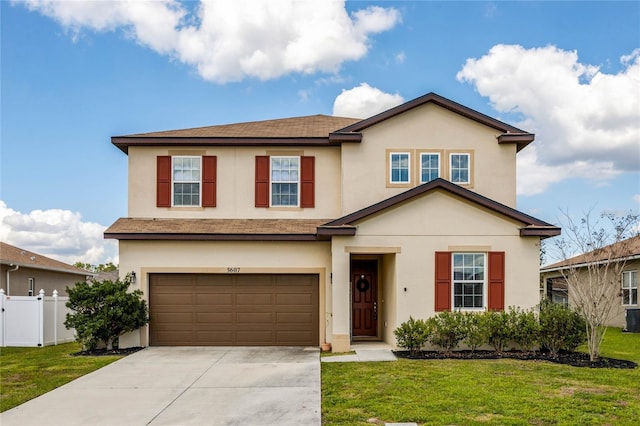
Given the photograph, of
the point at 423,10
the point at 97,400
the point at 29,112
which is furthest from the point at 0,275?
the point at 423,10

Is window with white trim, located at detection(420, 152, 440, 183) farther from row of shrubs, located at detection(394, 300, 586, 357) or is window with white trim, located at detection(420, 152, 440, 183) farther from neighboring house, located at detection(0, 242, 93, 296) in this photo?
neighboring house, located at detection(0, 242, 93, 296)

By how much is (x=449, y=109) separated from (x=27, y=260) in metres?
17.1

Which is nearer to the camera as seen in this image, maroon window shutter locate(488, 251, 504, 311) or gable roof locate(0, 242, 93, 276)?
maroon window shutter locate(488, 251, 504, 311)

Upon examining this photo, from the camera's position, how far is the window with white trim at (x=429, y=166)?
16.5m

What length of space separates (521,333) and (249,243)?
25.1 feet

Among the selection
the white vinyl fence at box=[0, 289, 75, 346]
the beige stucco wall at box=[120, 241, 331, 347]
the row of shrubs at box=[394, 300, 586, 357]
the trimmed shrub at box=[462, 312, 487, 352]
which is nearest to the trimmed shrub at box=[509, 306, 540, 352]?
the row of shrubs at box=[394, 300, 586, 357]

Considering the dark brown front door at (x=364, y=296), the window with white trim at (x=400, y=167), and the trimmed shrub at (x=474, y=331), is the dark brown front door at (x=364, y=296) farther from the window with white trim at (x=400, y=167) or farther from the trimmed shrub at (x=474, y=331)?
the trimmed shrub at (x=474, y=331)

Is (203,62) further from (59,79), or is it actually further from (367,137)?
(367,137)

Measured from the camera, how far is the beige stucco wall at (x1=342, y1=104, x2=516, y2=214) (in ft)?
54.1

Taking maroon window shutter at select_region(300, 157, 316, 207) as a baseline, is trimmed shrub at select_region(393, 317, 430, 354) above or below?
below

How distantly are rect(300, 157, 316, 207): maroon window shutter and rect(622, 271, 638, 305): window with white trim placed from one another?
44.5ft

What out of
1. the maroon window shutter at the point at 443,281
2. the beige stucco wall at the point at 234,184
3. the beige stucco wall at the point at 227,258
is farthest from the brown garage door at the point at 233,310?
the maroon window shutter at the point at 443,281

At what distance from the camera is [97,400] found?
32.0 feet

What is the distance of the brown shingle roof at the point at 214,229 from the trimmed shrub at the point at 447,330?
4159 mm
